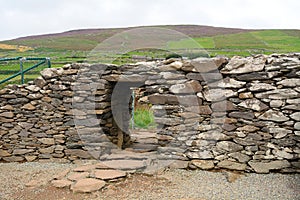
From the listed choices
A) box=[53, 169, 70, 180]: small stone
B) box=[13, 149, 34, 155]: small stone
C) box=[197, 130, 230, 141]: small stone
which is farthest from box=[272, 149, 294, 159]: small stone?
box=[13, 149, 34, 155]: small stone

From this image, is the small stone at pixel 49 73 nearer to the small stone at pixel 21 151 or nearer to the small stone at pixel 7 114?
the small stone at pixel 7 114

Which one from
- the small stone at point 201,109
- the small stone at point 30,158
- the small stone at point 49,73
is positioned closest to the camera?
the small stone at point 201,109

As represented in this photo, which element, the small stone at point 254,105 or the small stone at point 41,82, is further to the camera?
the small stone at point 41,82

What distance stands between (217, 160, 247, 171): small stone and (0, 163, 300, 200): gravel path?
0.44 ft

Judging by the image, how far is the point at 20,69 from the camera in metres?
7.36

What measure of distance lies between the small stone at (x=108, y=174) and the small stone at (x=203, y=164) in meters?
1.44

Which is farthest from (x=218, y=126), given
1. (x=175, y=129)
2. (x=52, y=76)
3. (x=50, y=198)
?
(x=52, y=76)

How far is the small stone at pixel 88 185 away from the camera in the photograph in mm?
5322

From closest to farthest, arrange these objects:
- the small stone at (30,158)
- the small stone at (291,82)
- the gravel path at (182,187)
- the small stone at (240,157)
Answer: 1. the gravel path at (182,187)
2. the small stone at (291,82)
3. the small stone at (240,157)
4. the small stone at (30,158)

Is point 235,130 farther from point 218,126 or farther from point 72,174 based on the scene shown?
point 72,174

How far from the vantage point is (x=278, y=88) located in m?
5.54

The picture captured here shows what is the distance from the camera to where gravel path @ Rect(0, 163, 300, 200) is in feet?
16.6

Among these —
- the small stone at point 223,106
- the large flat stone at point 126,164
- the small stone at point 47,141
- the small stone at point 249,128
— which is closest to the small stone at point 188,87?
the small stone at point 223,106

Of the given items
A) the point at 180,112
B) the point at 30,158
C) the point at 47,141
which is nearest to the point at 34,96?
the point at 47,141
